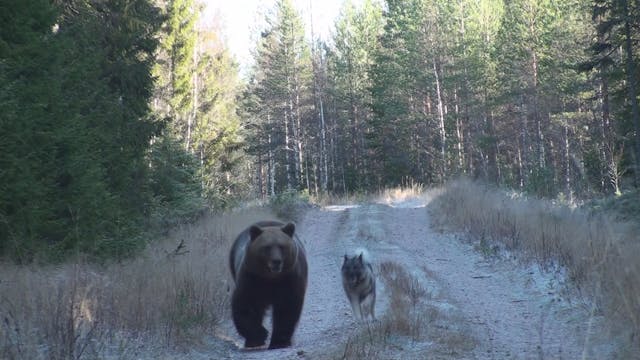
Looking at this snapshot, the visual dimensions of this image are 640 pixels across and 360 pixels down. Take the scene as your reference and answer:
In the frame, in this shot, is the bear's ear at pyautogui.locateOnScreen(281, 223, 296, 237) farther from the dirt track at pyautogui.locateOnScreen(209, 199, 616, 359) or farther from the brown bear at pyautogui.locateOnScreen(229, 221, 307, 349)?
the dirt track at pyautogui.locateOnScreen(209, 199, 616, 359)

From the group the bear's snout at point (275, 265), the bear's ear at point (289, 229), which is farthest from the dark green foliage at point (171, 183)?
the bear's snout at point (275, 265)

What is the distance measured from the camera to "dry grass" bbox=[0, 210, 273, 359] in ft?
20.0

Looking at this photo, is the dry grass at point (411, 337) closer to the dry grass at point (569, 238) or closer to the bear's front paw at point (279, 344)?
the bear's front paw at point (279, 344)

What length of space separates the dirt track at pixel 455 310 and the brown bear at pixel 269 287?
0.86 ft

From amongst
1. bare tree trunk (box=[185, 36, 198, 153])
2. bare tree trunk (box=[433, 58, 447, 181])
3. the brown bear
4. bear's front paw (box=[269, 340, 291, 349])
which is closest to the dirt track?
bear's front paw (box=[269, 340, 291, 349])

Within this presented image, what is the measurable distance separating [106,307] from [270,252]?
210 cm

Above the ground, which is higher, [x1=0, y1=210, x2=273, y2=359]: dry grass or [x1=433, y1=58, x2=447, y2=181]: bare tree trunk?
[x1=433, y1=58, x2=447, y2=181]: bare tree trunk

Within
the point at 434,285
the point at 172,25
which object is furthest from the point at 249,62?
the point at 434,285

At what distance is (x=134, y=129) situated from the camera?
1766 cm

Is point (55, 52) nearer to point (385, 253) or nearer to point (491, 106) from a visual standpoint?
point (385, 253)

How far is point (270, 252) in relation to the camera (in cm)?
746

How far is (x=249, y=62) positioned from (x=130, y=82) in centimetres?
5337

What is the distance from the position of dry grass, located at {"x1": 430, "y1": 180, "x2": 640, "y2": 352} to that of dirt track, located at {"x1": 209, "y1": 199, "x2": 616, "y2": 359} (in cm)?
38

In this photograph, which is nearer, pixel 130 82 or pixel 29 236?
pixel 29 236
